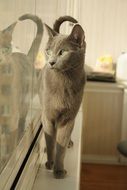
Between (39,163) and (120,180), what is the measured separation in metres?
1.66

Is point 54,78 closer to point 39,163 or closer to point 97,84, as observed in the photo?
point 39,163

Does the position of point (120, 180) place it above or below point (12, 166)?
below

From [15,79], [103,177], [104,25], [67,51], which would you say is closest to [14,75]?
[15,79]

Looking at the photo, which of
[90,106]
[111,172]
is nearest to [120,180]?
[111,172]

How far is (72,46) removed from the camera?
785 mm

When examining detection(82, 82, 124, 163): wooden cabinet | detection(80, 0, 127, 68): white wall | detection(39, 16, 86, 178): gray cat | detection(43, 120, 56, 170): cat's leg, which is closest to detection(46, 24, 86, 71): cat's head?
detection(39, 16, 86, 178): gray cat

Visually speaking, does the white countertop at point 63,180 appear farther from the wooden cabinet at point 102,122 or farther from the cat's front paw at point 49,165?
the wooden cabinet at point 102,122

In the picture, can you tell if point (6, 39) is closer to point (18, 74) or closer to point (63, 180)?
point (18, 74)

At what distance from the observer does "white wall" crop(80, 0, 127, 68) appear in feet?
9.09

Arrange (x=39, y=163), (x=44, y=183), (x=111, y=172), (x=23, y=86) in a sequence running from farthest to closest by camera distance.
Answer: (x=111, y=172) → (x=39, y=163) → (x=44, y=183) → (x=23, y=86)

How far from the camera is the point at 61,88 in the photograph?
80 centimetres

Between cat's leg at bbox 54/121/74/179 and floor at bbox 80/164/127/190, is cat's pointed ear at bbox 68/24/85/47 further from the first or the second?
floor at bbox 80/164/127/190

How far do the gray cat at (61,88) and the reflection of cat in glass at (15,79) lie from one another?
6 cm

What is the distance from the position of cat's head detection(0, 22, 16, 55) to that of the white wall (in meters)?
2.31
